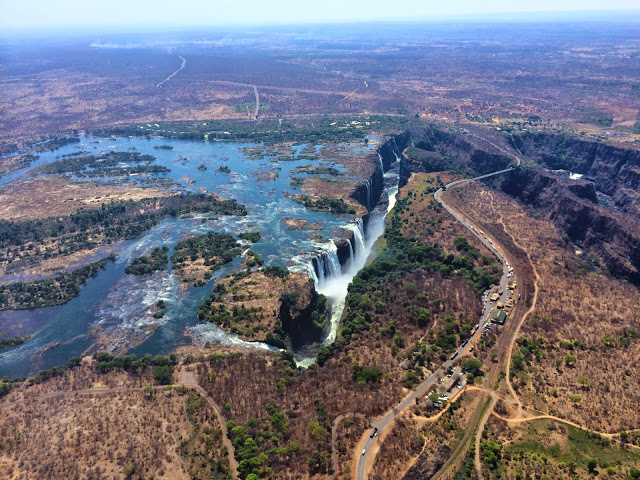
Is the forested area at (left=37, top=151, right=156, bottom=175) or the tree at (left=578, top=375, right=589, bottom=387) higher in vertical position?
the tree at (left=578, top=375, right=589, bottom=387)

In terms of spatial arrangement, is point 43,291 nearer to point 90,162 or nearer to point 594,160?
point 90,162

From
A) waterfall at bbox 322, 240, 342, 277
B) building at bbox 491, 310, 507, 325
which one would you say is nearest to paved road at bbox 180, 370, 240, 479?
waterfall at bbox 322, 240, 342, 277

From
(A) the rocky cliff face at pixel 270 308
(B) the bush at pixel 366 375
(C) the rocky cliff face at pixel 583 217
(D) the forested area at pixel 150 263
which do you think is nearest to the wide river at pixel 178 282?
(D) the forested area at pixel 150 263

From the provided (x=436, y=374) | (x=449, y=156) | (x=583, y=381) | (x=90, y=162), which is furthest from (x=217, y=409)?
(x=449, y=156)

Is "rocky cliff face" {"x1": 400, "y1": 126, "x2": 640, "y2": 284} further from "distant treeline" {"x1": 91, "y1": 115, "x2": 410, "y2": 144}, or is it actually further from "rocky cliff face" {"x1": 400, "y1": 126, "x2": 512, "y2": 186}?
"distant treeline" {"x1": 91, "y1": 115, "x2": 410, "y2": 144}

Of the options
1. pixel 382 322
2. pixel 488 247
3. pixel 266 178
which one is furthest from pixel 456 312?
pixel 266 178

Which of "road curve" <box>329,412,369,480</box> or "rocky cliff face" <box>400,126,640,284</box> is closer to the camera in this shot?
"road curve" <box>329,412,369,480</box>

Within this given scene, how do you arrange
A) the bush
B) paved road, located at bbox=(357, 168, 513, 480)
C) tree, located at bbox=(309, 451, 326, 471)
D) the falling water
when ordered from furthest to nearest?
the falling water
the bush
paved road, located at bbox=(357, 168, 513, 480)
tree, located at bbox=(309, 451, 326, 471)
